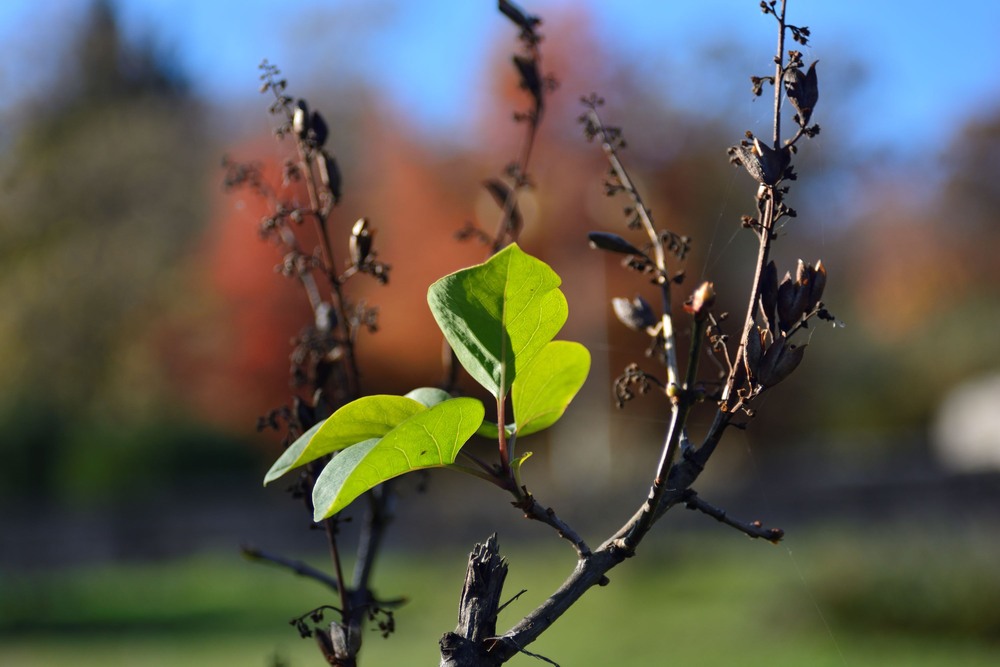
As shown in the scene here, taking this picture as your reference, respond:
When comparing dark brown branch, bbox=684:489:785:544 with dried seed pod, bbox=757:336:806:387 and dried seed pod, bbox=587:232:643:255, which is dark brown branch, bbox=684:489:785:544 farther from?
dried seed pod, bbox=587:232:643:255

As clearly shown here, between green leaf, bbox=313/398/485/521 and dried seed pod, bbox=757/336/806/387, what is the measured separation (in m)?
0.19

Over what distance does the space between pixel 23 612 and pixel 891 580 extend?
7416 mm

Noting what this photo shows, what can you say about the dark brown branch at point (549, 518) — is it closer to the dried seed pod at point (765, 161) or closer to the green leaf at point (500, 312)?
the green leaf at point (500, 312)

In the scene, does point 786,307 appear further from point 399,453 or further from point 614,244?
point 399,453

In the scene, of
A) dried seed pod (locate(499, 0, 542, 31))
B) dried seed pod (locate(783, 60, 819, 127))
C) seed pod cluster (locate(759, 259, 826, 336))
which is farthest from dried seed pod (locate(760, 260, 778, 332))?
dried seed pod (locate(499, 0, 542, 31))

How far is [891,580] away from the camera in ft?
25.0

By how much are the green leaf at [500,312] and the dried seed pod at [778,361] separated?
140 mm

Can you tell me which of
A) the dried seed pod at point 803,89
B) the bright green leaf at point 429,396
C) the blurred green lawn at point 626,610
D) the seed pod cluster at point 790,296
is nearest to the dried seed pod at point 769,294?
the seed pod cluster at point 790,296

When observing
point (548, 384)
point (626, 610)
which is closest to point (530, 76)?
point (548, 384)

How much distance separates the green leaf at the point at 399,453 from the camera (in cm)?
60

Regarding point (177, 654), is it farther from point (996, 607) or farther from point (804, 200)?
point (804, 200)

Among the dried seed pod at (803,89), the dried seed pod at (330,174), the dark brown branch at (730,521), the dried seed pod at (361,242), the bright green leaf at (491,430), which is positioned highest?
the dried seed pod at (330,174)

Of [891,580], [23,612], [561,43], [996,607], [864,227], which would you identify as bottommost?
[996,607]

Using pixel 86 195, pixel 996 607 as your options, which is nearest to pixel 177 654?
pixel 996 607
